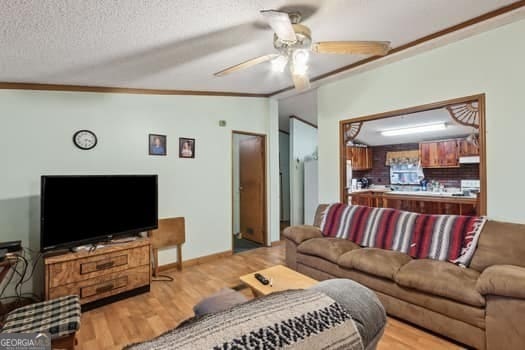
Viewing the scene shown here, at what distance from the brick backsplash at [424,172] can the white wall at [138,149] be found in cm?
281

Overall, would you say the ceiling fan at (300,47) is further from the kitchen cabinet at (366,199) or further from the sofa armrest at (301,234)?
the kitchen cabinet at (366,199)

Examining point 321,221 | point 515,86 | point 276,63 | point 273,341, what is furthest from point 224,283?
point 515,86

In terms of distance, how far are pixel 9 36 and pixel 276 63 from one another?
6.04 ft

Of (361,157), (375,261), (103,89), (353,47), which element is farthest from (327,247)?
(361,157)

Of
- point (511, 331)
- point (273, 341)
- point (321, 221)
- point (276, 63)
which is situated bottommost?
point (511, 331)

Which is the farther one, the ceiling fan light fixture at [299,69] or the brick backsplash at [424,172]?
the brick backsplash at [424,172]

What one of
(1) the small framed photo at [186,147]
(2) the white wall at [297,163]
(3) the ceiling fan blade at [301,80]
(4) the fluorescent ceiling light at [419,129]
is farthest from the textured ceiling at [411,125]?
(1) the small framed photo at [186,147]

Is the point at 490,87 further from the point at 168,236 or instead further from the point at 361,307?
the point at 168,236

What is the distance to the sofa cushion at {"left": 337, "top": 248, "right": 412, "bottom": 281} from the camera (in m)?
2.27

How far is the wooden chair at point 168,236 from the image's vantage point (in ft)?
11.0

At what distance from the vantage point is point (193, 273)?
3.46 m

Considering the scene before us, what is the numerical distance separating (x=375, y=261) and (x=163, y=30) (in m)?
2.54

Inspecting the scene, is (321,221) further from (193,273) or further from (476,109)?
(476,109)

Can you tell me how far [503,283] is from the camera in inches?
66.4
